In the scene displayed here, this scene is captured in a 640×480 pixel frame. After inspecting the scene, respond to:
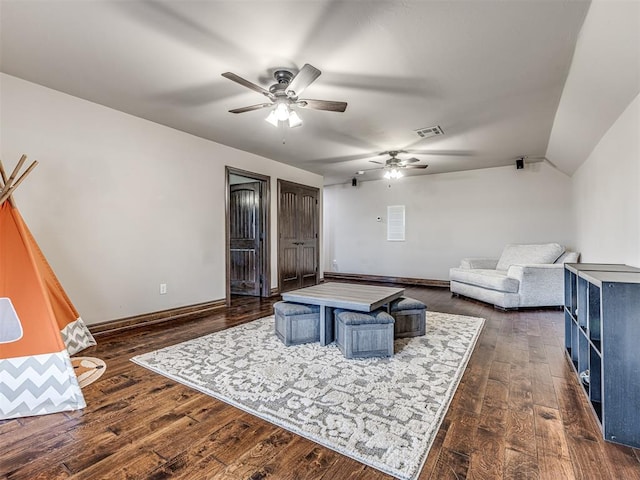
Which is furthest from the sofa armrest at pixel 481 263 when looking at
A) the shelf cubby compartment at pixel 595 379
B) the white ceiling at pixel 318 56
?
the shelf cubby compartment at pixel 595 379

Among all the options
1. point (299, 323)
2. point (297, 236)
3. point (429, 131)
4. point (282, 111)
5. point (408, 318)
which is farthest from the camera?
point (297, 236)

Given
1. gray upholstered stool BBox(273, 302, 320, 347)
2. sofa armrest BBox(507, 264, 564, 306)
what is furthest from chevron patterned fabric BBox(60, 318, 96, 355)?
sofa armrest BBox(507, 264, 564, 306)

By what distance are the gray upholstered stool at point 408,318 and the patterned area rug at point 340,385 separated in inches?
3.7

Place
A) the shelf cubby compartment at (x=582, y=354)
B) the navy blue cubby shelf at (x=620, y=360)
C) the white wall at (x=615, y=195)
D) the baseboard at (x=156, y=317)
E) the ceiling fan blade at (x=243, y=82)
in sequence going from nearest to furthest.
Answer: the navy blue cubby shelf at (x=620, y=360) < the ceiling fan blade at (x=243, y=82) < the shelf cubby compartment at (x=582, y=354) < the white wall at (x=615, y=195) < the baseboard at (x=156, y=317)

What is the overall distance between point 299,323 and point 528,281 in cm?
349

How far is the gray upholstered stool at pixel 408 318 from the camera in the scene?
10.4 ft

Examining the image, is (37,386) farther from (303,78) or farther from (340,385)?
(303,78)

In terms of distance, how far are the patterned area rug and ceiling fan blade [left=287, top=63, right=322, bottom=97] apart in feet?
7.19

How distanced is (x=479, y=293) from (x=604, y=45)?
3.69 meters

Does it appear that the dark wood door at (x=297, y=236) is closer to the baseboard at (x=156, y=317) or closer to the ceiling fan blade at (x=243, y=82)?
the baseboard at (x=156, y=317)

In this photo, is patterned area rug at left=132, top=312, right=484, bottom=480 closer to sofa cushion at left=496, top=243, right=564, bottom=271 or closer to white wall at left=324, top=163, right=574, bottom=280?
sofa cushion at left=496, top=243, right=564, bottom=271

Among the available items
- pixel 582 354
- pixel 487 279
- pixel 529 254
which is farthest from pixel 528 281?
pixel 582 354

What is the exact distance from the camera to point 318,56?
7.95ft

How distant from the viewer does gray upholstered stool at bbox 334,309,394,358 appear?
104 inches
